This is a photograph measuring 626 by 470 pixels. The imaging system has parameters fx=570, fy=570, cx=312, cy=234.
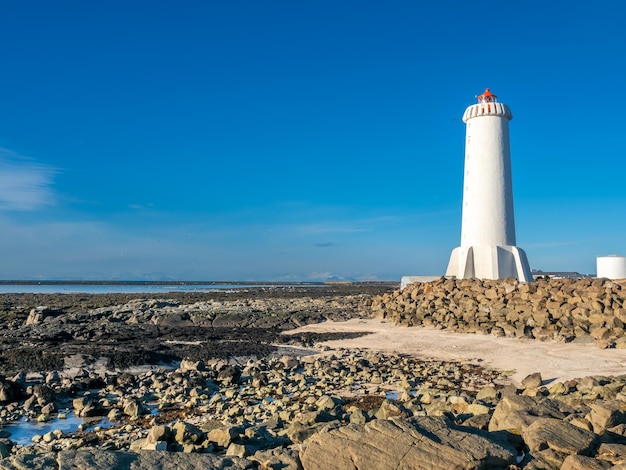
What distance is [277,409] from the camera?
26.8 feet

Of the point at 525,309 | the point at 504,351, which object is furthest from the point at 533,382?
the point at 525,309

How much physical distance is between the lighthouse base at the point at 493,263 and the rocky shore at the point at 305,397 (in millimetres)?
3952

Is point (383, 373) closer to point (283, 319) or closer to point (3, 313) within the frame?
point (283, 319)

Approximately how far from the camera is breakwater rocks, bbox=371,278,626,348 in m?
15.7

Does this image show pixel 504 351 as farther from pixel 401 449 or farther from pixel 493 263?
pixel 493 263

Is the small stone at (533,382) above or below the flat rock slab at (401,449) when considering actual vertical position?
below

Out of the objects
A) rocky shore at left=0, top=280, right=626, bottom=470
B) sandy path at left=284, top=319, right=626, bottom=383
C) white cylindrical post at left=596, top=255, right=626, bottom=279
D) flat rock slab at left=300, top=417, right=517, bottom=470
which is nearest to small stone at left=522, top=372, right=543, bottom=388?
rocky shore at left=0, top=280, right=626, bottom=470

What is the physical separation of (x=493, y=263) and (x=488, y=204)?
8.80 ft

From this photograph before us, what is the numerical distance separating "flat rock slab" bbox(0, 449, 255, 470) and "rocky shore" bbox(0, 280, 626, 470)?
2 cm

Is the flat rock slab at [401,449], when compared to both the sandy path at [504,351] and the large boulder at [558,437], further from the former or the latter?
the sandy path at [504,351]

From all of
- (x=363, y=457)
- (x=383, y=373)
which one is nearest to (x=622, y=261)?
(x=383, y=373)

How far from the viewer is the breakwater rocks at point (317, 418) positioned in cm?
496

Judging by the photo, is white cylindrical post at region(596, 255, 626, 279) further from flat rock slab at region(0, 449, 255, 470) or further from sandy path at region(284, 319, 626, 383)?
flat rock slab at region(0, 449, 255, 470)

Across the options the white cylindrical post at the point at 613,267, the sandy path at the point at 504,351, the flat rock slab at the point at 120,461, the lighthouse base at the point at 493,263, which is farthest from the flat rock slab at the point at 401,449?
the white cylindrical post at the point at 613,267
